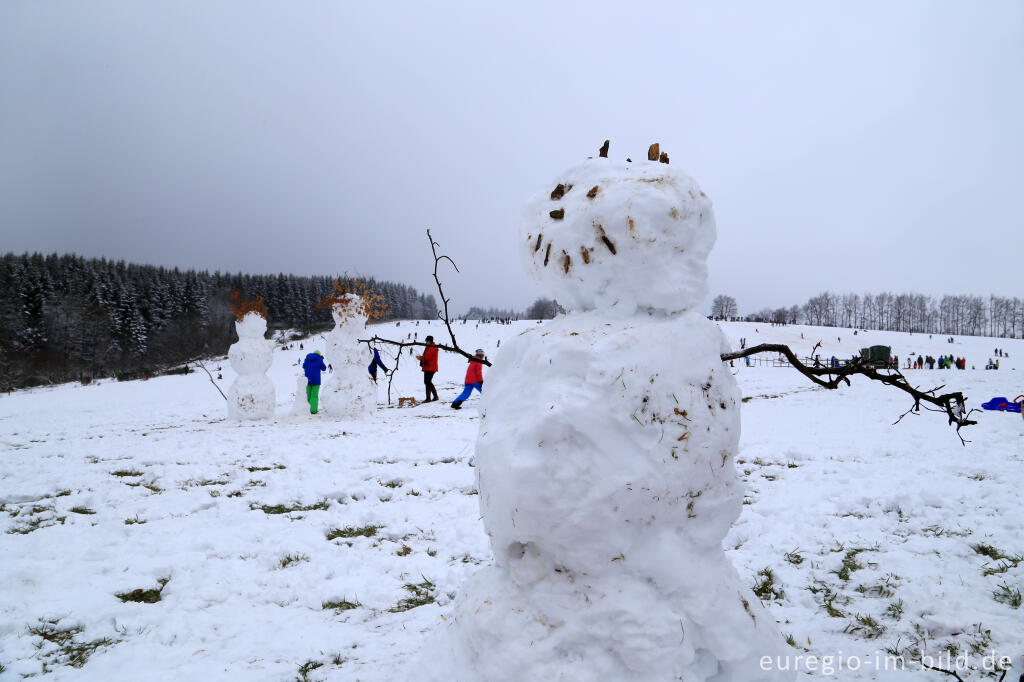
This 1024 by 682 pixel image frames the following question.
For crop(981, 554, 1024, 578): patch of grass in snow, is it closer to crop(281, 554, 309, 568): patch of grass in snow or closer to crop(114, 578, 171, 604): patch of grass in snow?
crop(281, 554, 309, 568): patch of grass in snow

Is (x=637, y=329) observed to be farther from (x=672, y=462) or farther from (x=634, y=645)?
(x=634, y=645)

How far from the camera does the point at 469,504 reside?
219 inches

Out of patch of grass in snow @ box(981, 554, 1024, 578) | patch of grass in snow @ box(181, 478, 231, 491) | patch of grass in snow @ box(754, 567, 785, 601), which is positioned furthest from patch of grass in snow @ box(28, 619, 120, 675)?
patch of grass in snow @ box(981, 554, 1024, 578)

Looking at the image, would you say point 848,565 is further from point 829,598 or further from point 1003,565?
point 1003,565

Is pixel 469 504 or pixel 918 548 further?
pixel 469 504

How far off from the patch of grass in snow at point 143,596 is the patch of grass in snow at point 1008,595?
6192 mm

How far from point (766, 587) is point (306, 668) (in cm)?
334

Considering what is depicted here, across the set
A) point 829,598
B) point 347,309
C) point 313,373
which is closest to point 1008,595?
point 829,598

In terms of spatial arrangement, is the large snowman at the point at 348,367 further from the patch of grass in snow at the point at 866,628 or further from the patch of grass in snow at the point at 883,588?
the patch of grass in snow at the point at 866,628

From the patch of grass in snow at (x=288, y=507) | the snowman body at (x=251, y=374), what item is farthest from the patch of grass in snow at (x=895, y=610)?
the snowman body at (x=251, y=374)

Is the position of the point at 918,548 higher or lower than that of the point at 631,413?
lower

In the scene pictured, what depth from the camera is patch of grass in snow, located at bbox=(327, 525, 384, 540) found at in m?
4.79

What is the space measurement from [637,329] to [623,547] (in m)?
0.94

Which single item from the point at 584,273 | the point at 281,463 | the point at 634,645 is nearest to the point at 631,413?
the point at 584,273
